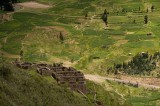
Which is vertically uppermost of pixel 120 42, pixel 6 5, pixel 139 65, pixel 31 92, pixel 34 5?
pixel 31 92

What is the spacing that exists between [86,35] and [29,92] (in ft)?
172

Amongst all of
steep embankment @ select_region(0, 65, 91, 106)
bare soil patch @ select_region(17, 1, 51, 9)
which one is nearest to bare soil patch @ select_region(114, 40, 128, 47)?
bare soil patch @ select_region(17, 1, 51, 9)

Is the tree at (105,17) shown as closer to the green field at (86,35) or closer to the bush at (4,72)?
the green field at (86,35)

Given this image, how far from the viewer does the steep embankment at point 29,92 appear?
106 feet

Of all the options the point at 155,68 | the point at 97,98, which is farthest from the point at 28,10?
the point at 97,98

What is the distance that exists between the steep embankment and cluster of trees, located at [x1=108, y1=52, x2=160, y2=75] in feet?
104

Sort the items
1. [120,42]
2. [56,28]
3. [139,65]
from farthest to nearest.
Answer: [56,28] → [120,42] → [139,65]

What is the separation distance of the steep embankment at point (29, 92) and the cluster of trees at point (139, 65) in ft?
104

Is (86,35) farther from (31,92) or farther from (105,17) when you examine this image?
(31,92)

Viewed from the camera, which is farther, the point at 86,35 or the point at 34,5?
the point at 34,5

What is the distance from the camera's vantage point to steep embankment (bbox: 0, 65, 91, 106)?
3219cm

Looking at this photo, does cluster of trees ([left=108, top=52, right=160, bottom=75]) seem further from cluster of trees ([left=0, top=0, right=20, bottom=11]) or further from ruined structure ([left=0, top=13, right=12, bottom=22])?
cluster of trees ([left=0, top=0, right=20, bottom=11])

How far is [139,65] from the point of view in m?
71.8

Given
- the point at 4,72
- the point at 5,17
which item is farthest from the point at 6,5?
the point at 4,72
